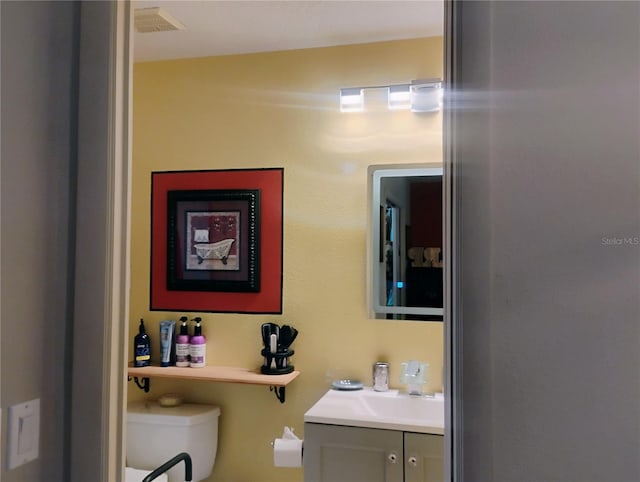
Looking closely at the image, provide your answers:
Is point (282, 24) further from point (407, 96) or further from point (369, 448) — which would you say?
point (369, 448)

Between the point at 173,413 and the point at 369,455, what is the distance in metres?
0.98

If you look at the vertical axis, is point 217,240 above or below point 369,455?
above

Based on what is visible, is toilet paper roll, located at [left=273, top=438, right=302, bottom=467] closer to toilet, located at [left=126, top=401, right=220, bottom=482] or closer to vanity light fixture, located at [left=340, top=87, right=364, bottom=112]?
toilet, located at [left=126, top=401, right=220, bottom=482]

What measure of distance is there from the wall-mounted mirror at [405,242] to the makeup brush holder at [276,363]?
44 centimetres

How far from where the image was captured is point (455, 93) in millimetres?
917

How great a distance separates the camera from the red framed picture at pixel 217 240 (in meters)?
2.50

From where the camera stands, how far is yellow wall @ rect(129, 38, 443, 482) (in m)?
2.35

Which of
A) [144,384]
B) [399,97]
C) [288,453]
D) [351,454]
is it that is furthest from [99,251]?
[144,384]

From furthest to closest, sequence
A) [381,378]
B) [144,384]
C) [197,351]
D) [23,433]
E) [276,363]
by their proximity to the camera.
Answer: [144,384] < [197,351] < [276,363] < [381,378] < [23,433]

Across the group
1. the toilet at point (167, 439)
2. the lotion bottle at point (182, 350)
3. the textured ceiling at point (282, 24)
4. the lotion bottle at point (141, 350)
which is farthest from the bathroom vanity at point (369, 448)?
the textured ceiling at point (282, 24)

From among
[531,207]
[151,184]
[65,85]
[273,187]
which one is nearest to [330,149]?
[273,187]

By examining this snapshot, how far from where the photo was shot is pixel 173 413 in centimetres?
239

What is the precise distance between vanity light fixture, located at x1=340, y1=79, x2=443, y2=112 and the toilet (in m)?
1.58

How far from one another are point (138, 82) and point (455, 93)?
85.9 inches
